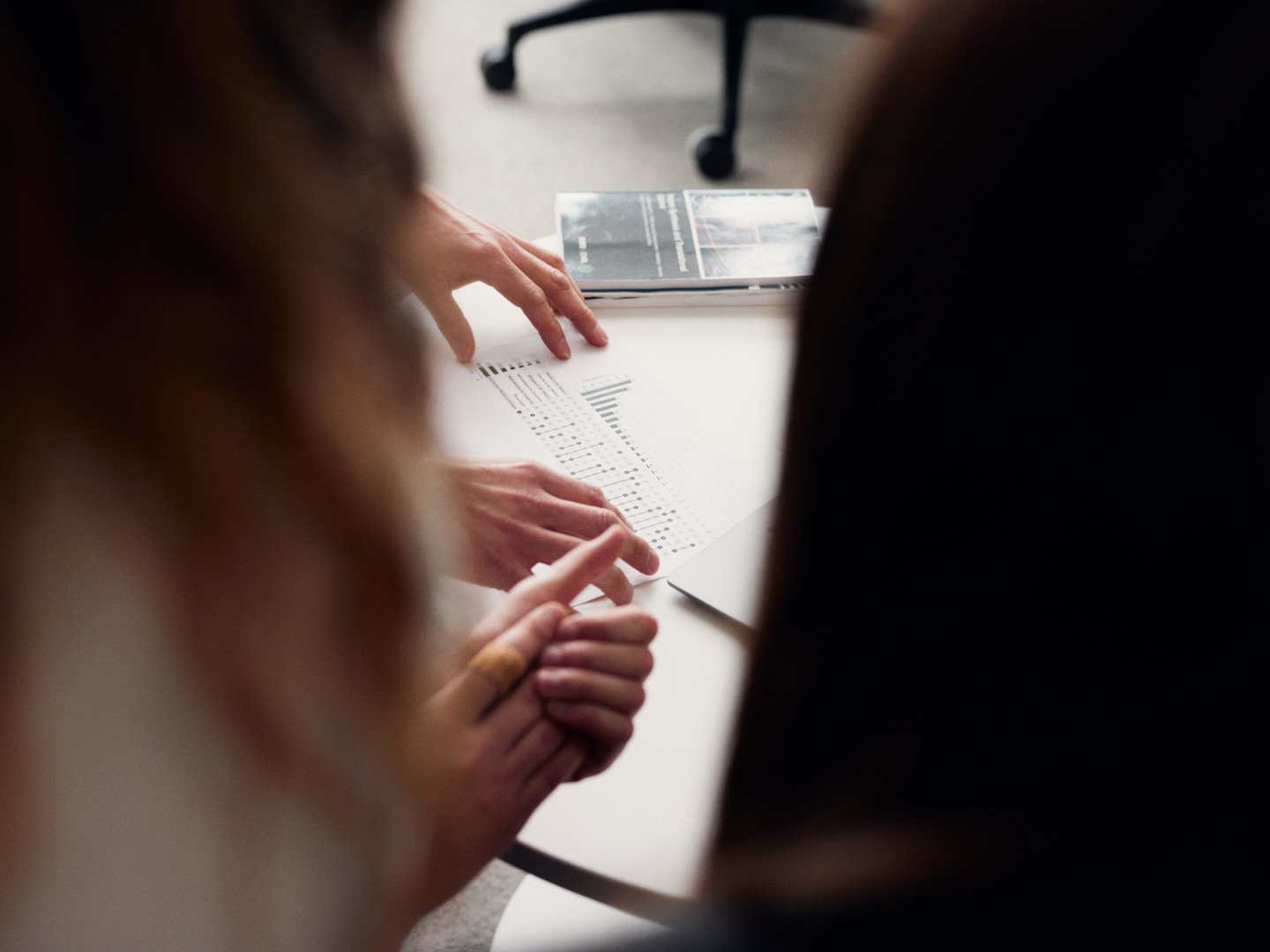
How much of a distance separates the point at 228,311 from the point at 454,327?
592mm

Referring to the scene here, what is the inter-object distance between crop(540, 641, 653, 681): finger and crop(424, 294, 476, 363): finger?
40 cm

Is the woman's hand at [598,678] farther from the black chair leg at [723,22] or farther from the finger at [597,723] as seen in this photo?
the black chair leg at [723,22]

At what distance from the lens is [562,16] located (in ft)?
8.55

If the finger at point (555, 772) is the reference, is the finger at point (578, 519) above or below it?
Answer: above

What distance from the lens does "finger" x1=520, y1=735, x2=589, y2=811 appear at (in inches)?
24.0

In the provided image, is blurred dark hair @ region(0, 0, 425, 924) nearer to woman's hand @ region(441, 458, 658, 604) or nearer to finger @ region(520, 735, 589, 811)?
finger @ region(520, 735, 589, 811)

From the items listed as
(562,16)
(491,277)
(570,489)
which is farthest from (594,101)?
(570,489)

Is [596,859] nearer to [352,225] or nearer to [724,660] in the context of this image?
[724,660]

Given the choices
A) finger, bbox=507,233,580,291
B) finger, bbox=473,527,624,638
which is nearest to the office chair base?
finger, bbox=507,233,580,291

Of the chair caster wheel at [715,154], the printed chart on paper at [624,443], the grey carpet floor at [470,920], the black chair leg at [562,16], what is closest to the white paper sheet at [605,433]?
the printed chart on paper at [624,443]

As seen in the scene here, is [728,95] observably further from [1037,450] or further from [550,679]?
[1037,450]

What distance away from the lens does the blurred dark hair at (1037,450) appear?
32 cm

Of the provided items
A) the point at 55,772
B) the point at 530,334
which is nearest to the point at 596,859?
the point at 55,772

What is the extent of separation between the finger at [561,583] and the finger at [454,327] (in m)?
0.34
